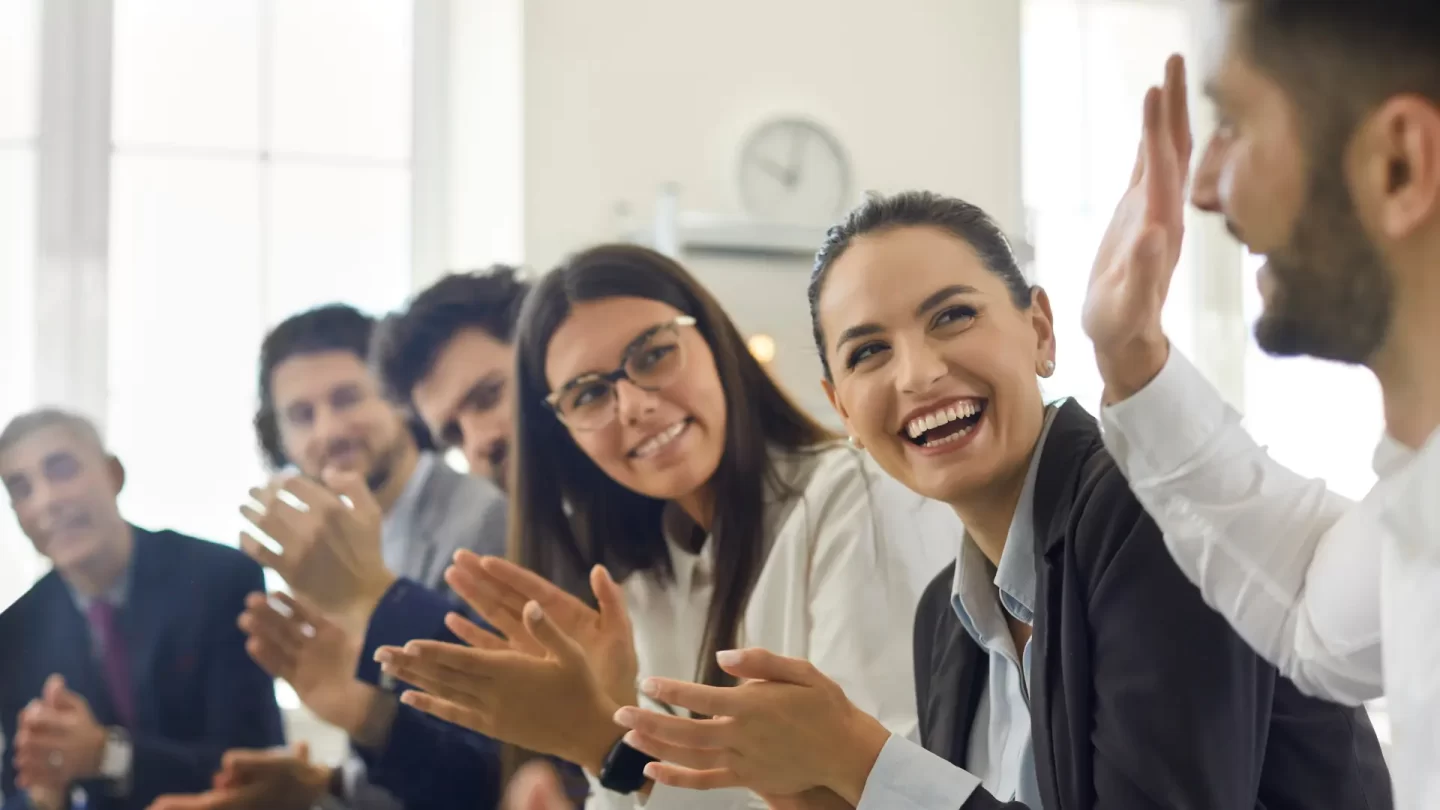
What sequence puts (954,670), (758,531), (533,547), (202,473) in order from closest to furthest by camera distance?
(954,670) → (758,531) → (533,547) → (202,473)

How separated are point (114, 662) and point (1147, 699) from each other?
1.12 meters

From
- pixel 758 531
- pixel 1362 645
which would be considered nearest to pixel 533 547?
pixel 758 531

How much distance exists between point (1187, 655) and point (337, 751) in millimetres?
995

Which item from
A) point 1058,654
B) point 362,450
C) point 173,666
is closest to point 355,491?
point 362,450

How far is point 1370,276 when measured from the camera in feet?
1.47

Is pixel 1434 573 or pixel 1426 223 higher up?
pixel 1426 223

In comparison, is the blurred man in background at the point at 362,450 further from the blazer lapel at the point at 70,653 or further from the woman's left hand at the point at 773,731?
the woman's left hand at the point at 773,731

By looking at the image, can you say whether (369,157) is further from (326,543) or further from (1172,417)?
(1172,417)

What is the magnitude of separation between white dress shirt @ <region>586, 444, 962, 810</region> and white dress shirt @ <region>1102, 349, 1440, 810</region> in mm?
310

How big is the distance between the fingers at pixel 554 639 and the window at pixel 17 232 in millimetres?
703

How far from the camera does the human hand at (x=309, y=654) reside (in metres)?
1.29

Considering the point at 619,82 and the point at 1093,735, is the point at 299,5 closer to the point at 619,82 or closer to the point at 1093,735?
the point at 619,82

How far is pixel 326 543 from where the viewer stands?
132 cm

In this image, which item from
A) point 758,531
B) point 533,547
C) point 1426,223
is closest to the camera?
point 1426,223
